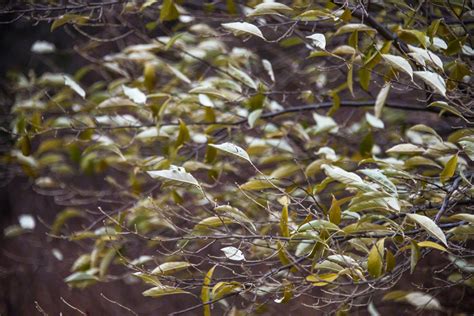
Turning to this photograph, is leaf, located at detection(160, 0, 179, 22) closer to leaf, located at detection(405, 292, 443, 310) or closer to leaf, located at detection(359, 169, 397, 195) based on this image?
leaf, located at detection(359, 169, 397, 195)

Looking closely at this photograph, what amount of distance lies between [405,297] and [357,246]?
41 centimetres

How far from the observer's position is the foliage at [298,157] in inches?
47.8

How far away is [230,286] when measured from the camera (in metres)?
1.20

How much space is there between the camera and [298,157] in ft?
6.48

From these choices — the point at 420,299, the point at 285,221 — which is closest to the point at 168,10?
the point at 285,221

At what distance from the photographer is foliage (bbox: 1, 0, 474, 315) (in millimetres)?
1214

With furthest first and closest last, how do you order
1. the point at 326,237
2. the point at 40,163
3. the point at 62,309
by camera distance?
the point at 62,309
the point at 40,163
the point at 326,237

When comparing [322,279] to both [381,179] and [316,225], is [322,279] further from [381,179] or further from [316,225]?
[381,179]

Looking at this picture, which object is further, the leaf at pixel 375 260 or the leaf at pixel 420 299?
the leaf at pixel 420 299

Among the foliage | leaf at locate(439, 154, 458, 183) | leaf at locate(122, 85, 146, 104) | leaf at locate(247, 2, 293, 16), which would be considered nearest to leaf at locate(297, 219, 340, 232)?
the foliage

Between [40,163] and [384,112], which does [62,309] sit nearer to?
[40,163]


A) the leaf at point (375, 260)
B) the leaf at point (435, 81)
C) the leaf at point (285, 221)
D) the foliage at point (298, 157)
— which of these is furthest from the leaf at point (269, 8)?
the leaf at point (375, 260)

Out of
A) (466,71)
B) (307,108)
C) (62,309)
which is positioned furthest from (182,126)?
(62,309)

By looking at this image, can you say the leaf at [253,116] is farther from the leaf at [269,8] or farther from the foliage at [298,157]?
the leaf at [269,8]
